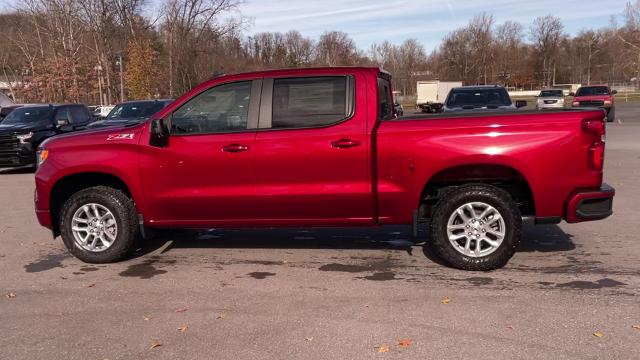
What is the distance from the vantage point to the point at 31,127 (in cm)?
1402

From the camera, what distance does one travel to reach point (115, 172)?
5.71 m

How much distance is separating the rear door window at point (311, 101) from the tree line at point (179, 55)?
40473 millimetres

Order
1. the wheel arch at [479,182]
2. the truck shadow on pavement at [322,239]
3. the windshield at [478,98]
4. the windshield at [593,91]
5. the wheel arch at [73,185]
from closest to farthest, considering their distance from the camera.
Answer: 1. the wheel arch at [479,182]
2. the wheel arch at [73,185]
3. the truck shadow on pavement at [322,239]
4. the windshield at [478,98]
5. the windshield at [593,91]

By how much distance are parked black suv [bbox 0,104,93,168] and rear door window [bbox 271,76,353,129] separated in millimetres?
10499

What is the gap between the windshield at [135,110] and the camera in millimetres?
14695

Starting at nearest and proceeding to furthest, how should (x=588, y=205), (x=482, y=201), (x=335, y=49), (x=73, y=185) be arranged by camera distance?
(x=588, y=205)
(x=482, y=201)
(x=73, y=185)
(x=335, y=49)

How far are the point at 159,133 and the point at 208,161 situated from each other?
1.82 ft

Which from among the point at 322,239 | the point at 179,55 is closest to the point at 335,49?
the point at 179,55

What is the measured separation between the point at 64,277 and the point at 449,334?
12.4 feet

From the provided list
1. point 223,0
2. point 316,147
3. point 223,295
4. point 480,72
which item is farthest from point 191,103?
point 480,72

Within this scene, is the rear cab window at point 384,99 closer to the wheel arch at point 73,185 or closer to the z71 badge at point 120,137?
the z71 badge at point 120,137

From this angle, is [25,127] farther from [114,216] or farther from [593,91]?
[593,91]

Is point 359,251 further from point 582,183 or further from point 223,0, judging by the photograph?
point 223,0

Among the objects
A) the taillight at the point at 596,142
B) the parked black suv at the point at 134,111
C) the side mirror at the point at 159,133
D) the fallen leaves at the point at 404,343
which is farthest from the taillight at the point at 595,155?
the parked black suv at the point at 134,111
